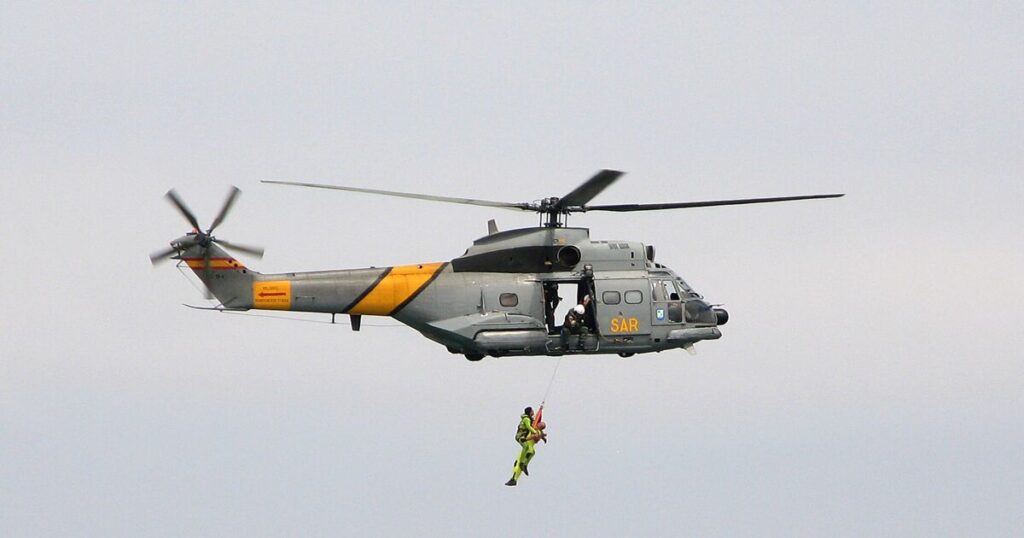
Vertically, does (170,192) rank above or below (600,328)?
above

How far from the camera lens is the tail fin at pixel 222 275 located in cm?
4847

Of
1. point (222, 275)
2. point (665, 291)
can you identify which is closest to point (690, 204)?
point (665, 291)

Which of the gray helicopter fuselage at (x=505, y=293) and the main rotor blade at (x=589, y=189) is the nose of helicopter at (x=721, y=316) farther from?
the main rotor blade at (x=589, y=189)

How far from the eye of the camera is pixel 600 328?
162ft

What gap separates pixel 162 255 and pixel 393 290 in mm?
4770

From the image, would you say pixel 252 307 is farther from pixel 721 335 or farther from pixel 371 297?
pixel 721 335

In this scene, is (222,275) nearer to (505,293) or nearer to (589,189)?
(505,293)

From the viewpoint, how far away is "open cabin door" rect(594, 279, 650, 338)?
1948 inches

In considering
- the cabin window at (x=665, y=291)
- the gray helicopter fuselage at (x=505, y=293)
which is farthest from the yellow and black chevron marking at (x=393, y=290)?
the cabin window at (x=665, y=291)

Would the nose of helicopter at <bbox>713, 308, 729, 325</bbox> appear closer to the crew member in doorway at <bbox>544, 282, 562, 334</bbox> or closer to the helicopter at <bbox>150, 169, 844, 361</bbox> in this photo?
the helicopter at <bbox>150, 169, 844, 361</bbox>

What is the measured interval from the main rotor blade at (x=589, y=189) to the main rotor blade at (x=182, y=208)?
7.51 meters

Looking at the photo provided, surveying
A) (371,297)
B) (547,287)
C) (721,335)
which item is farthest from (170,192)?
(721,335)

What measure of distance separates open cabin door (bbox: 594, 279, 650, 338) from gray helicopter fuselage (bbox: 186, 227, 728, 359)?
0.07 ft

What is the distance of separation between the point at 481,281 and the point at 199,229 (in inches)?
232
